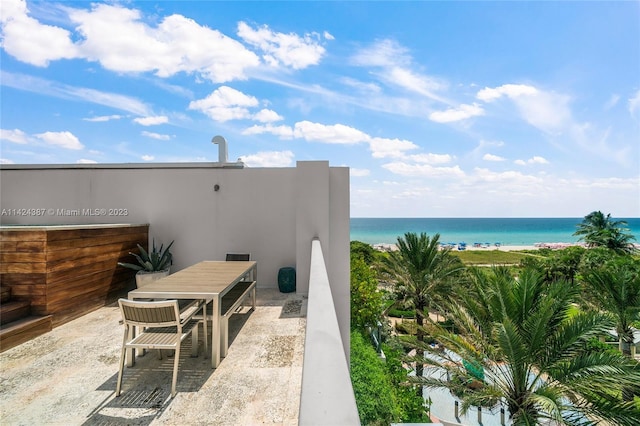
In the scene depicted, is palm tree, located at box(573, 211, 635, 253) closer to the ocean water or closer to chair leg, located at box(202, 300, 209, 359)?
chair leg, located at box(202, 300, 209, 359)

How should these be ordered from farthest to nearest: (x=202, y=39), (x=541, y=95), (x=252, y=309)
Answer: (x=541, y=95)
(x=202, y=39)
(x=252, y=309)

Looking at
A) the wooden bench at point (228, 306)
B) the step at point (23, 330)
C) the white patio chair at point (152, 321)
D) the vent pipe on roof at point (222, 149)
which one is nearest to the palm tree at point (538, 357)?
the wooden bench at point (228, 306)

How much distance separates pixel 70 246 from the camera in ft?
15.1

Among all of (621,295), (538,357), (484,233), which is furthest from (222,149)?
(484,233)

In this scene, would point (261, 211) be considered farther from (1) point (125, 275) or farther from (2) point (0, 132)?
(2) point (0, 132)

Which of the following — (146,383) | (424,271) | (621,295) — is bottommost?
(621,295)

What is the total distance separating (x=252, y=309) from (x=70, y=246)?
3.01 metres

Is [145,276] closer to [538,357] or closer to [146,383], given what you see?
[146,383]

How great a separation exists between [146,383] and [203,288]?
101 cm

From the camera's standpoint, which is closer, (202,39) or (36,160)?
(36,160)

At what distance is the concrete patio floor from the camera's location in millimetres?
2406

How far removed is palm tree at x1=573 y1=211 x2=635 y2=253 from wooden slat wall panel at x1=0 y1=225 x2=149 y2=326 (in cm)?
3625

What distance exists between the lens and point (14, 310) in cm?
388

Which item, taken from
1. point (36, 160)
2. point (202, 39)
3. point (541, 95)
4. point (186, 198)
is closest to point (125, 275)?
point (186, 198)
